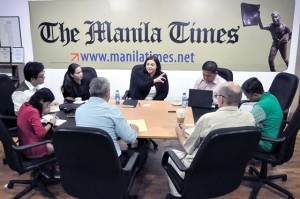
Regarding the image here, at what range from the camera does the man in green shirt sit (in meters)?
2.49

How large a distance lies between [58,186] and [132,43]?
8.45ft

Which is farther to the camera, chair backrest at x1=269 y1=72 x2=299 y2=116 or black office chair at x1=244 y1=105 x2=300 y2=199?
chair backrest at x1=269 y1=72 x2=299 y2=116

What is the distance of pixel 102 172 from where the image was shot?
6.02 feet

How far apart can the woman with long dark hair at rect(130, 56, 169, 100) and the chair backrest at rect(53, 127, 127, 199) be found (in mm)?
1920

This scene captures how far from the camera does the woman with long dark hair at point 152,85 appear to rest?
3706 millimetres

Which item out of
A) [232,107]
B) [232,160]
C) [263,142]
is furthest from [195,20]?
[232,160]

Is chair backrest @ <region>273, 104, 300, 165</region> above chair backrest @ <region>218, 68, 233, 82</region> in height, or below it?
below

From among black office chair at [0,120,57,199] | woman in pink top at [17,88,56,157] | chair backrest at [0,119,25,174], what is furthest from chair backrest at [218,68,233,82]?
chair backrest at [0,119,25,174]

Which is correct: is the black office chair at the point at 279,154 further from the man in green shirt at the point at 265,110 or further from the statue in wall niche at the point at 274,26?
the statue in wall niche at the point at 274,26

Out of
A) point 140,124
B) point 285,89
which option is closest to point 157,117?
point 140,124

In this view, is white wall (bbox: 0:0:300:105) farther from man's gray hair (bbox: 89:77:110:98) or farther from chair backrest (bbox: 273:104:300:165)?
man's gray hair (bbox: 89:77:110:98)

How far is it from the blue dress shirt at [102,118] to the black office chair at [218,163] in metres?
0.42

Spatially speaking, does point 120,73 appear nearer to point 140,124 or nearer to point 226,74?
point 226,74

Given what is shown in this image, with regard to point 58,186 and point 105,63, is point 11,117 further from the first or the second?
point 105,63
